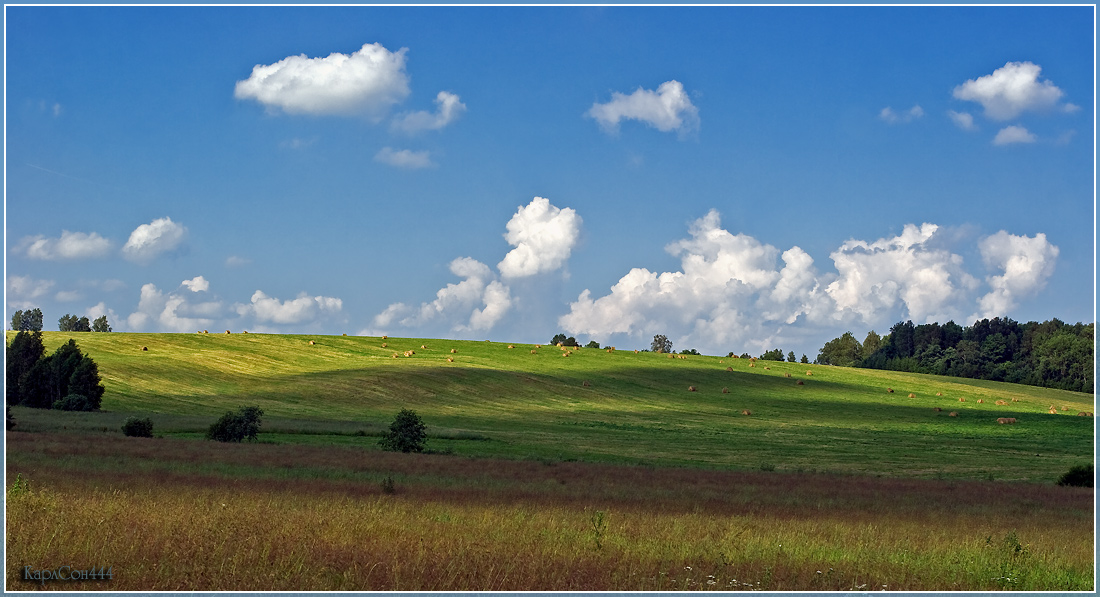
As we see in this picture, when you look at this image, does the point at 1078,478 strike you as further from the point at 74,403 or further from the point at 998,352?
the point at 998,352

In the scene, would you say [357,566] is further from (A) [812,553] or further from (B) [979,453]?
(B) [979,453]

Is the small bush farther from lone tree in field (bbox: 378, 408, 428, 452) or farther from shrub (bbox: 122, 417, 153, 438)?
lone tree in field (bbox: 378, 408, 428, 452)

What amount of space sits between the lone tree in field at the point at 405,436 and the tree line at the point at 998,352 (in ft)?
381

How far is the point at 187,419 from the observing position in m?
54.0

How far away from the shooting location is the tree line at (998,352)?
133m

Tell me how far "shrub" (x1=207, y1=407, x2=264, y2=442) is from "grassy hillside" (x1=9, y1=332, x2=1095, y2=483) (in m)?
2.37

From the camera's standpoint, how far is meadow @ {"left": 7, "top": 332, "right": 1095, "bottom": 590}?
390 inches

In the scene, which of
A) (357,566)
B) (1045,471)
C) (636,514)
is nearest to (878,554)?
(636,514)

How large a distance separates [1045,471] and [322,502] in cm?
3993

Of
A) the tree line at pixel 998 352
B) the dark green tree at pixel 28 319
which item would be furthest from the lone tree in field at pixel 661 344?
the dark green tree at pixel 28 319

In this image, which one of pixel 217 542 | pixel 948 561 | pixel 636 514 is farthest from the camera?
pixel 636 514

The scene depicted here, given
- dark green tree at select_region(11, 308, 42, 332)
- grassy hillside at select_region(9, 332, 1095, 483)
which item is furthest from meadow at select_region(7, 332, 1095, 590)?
dark green tree at select_region(11, 308, 42, 332)

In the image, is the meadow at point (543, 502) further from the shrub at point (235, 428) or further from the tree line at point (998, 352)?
the tree line at point (998, 352)

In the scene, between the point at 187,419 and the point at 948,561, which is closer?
the point at 948,561
